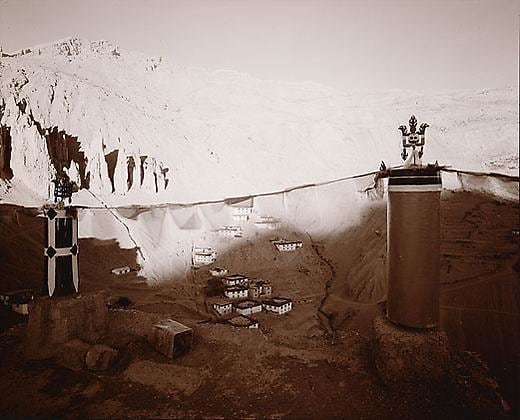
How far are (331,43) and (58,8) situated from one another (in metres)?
3.88

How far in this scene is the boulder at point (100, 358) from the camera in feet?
11.6

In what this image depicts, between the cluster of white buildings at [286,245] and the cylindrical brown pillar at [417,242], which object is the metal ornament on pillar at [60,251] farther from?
the cylindrical brown pillar at [417,242]

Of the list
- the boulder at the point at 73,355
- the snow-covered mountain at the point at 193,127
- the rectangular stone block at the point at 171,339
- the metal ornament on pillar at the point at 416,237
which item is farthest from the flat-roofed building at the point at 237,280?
the metal ornament on pillar at the point at 416,237

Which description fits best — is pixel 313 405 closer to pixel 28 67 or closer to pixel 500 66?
pixel 500 66

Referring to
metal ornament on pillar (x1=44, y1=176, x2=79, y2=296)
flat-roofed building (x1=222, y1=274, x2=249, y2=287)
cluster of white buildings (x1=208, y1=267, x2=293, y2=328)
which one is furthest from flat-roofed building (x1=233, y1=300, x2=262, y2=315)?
metal ornament on pillar (x1=44, y1=176, x2=79, y2=296)

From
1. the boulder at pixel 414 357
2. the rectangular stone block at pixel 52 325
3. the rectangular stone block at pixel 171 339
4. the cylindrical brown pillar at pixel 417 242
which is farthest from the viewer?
the rectangular stone block at pixel 52 325

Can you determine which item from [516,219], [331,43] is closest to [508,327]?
[516,219]

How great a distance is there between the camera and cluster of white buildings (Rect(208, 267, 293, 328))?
227 inches

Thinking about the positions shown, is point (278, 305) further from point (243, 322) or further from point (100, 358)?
point (100, 358)

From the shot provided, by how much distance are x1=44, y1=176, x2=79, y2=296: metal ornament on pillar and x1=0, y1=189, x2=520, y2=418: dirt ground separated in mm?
702

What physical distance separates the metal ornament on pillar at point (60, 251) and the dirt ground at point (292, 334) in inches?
27.6

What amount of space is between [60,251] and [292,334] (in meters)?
3.20

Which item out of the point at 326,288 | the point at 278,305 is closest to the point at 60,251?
the point at 278,305

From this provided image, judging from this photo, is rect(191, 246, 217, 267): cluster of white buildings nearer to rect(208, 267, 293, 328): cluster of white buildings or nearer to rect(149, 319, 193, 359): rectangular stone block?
rect(208, 267, 293, 328): cluster of white buildings
